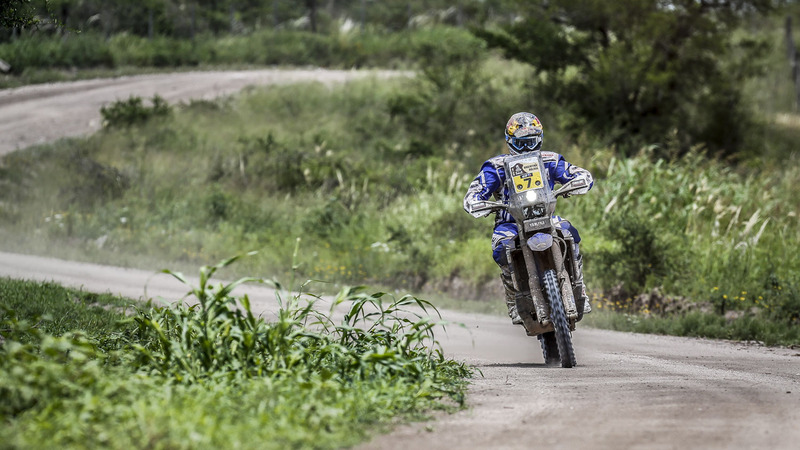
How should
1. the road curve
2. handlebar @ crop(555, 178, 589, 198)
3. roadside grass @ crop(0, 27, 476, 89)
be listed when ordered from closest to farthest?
the road curve, handlebar @ crop(555, 178, 589, 198), roadside grass @ crop(0, 27, 476, 89)

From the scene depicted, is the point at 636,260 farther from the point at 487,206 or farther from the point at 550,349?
the point at 487,206

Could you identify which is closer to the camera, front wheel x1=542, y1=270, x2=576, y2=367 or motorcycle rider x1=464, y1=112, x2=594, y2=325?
front wheel x1=542, y1=270, x2=576, y2=367

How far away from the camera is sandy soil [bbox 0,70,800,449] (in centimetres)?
533

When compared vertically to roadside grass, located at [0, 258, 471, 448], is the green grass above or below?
above

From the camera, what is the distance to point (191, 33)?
137ft

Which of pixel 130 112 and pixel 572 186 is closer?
pixel 572 186

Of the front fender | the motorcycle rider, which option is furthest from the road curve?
the front fender

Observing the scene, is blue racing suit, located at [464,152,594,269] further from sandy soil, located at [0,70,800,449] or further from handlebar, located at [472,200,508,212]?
sandy soil, located at [0,70,800,449]

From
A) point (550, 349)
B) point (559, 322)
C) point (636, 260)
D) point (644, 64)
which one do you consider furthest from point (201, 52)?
point (559, 322)

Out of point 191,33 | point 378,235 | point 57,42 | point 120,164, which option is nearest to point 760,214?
point 378,235

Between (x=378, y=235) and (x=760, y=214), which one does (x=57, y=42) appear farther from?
(x=760, y=214)

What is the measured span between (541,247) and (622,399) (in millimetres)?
2233

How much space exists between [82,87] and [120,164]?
696cm

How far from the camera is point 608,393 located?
22.0ft
